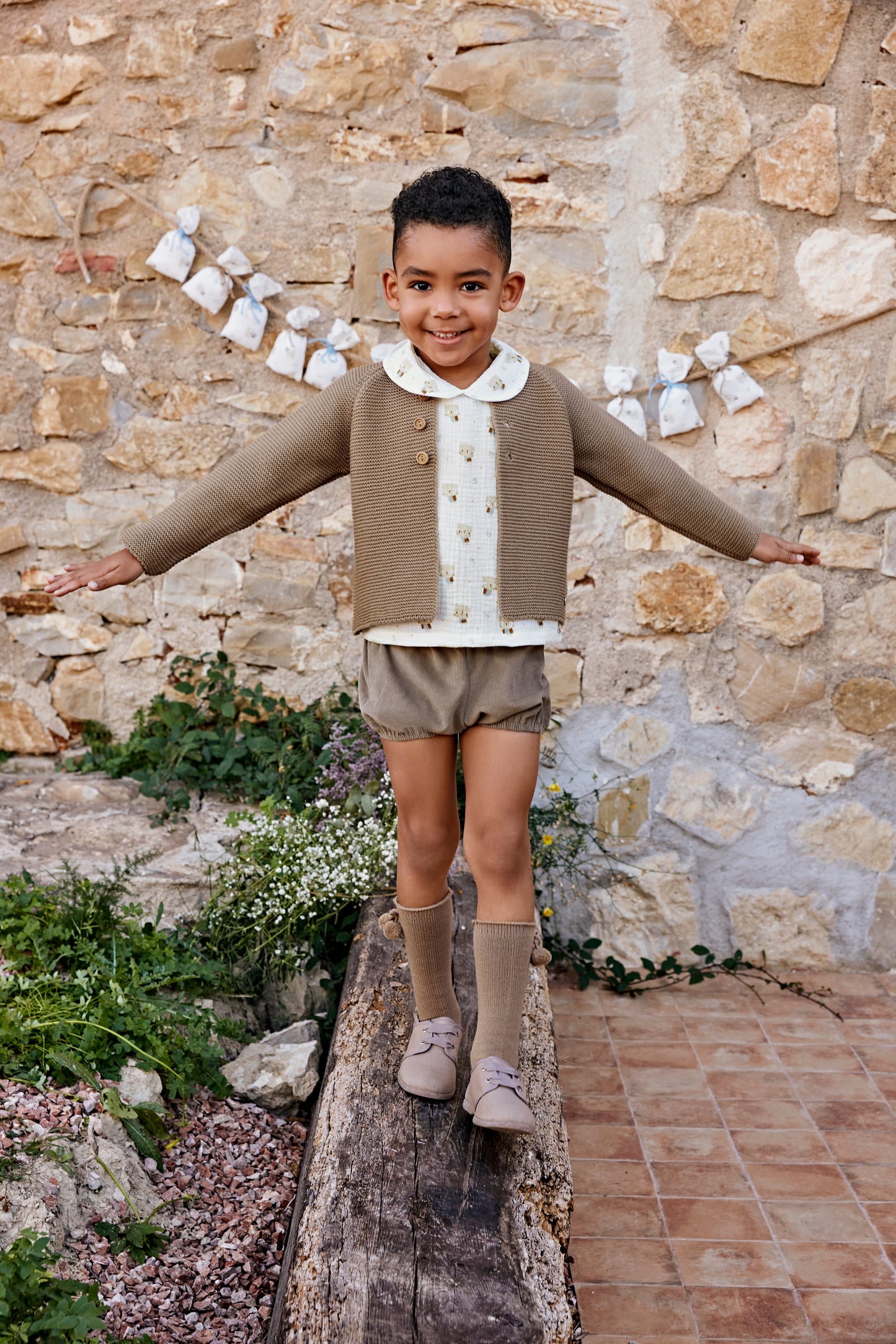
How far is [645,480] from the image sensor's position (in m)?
2.14

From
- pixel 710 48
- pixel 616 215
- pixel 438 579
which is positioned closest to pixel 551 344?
pixel 616 215

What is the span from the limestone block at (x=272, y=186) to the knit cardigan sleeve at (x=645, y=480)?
62.6 inches

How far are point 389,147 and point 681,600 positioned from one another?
5.12 ft

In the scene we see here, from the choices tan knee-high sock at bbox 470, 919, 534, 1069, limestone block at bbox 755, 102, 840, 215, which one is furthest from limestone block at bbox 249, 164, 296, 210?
tan knee-high sock at bbox 470, 919, 534, 1069

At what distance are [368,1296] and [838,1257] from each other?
118cm

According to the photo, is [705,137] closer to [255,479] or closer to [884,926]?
[255,479]

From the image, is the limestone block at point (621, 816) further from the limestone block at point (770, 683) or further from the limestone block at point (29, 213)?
the limestone block at point (29, 213)

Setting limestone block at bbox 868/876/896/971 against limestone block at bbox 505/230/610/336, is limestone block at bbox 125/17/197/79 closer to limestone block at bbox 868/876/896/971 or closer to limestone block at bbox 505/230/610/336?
limestone block at bbox 505/230/610/336

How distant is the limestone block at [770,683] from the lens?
11.2 ft

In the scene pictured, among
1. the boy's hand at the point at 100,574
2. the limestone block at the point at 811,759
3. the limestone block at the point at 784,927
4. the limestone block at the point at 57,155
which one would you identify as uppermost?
the limestone block at the point at 57,155

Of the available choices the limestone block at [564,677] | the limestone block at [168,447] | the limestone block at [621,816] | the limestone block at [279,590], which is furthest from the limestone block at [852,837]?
the limestone block at [168,447]

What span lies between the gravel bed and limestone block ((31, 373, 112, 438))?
202 cm

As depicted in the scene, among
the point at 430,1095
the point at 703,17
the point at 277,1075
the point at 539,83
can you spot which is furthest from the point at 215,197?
the point at 430,1095

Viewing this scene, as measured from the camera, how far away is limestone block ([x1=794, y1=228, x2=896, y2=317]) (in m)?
3.21
